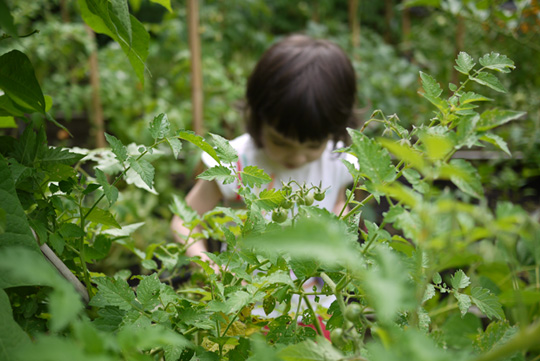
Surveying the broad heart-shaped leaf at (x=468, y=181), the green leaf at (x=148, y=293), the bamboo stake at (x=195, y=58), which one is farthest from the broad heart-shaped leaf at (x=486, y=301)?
the bamboo stake at (x=195, y=58)

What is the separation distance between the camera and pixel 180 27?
3.15 meters

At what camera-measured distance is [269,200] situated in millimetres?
402

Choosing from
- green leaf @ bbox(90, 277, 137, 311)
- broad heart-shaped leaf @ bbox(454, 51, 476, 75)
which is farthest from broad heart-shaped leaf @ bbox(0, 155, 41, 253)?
broad heart-shaped leaf @ bbox(454, 51, 476, 75)

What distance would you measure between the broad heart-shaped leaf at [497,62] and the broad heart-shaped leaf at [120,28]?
0.31 metres

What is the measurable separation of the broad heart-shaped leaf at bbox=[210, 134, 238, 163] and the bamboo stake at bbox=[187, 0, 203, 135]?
67.4 inches

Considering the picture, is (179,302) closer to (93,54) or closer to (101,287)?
(101,287)

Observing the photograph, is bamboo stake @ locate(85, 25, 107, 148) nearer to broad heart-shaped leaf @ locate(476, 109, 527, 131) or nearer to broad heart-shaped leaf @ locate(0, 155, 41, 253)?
broad heart-shaped leaf @ locate(0, 155, 41, 253)

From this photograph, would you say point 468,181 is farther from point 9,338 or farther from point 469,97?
point 9,338

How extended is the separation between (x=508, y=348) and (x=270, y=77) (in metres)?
1.25

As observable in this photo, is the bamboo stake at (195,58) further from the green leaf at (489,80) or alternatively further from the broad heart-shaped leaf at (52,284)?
the broad heart-shaped leaf at (52,284)

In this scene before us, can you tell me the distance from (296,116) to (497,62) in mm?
876

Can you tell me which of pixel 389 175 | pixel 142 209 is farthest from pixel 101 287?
pixel 142 209

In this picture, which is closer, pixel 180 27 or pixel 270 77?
pixel 270 77

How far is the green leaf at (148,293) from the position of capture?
1.23ft
